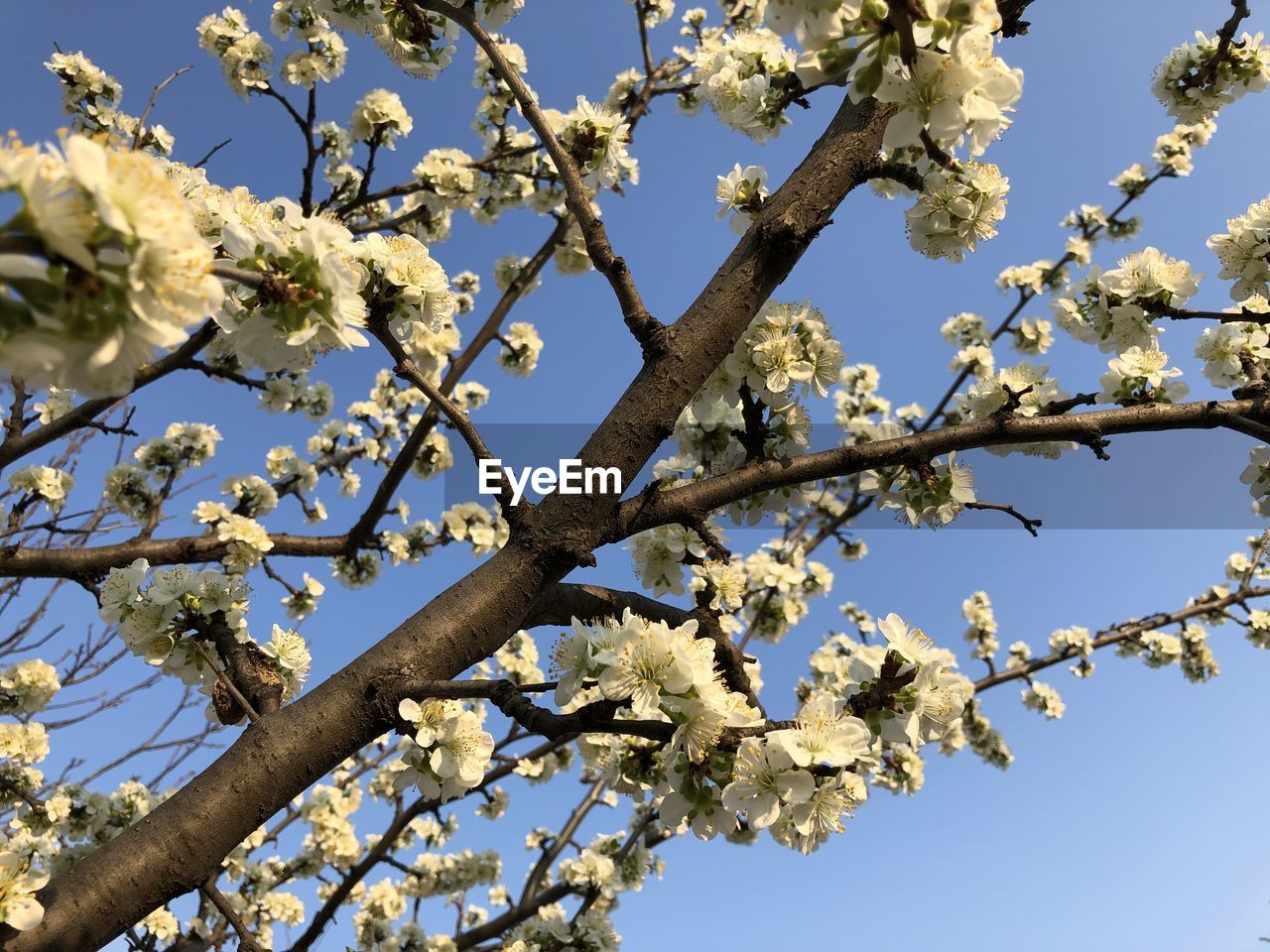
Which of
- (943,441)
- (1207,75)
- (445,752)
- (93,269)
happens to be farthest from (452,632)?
(1207,75)

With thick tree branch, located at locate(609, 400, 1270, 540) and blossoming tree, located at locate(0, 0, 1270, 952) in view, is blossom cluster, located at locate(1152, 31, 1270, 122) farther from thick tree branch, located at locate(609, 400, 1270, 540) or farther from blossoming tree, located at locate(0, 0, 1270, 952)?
thick tree branch, located at locate(609, 400, 1270, 540)

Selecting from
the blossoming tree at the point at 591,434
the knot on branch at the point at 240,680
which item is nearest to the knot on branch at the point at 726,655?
the blossoming tree at the point at 591,434

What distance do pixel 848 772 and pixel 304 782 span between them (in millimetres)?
1415

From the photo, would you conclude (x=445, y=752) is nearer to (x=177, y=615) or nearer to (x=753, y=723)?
(x=753, y=723)

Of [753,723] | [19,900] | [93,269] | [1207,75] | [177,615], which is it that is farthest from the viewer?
[1207,75]

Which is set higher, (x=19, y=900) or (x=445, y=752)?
(x=445, y=752)

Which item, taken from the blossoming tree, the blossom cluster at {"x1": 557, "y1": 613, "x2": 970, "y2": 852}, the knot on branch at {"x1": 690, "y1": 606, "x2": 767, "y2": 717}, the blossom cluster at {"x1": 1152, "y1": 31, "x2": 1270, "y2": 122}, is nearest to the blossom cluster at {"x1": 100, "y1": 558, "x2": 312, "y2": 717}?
the blossoming tree

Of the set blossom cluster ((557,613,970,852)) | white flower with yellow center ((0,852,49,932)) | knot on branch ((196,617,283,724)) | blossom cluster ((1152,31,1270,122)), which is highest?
blossom cluster ((1152,31,1270,122))

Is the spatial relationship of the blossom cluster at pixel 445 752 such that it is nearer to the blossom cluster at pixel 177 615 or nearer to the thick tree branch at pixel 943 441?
the blossom cluster at pixel 177 615

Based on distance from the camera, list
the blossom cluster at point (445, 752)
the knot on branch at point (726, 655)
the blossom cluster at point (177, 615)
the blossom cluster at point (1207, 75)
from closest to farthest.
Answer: the blossom cluster at point (445, 752) → the blossom cluster at point (177, 615) → the knot on branch at point (726, 655) → the blossom cluster at point (1207, 75)

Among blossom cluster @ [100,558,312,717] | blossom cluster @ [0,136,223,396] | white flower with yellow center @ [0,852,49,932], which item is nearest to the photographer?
blossom cluster @ [0,136,223,396]

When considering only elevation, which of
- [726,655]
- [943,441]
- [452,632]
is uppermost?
[943,441]

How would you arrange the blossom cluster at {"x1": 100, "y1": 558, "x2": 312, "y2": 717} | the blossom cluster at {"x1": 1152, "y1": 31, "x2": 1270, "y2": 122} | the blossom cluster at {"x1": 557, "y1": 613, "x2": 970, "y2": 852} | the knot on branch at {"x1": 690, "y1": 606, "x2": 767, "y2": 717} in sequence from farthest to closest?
the blossom cluster at {"x1": 1152, "y1": 31, "x2": 1270, "y2": 122} < the knot on branch at {"x1": 690, "y1": 606, "x2": 767, "y2": 717} < the blossom cluster at {"x1": 100, "y1": 558, "x2": 312, "y2": 717} < the blossom cluster at {"x1": 557, "y1": 613, "x2": 970, "y2": 852}

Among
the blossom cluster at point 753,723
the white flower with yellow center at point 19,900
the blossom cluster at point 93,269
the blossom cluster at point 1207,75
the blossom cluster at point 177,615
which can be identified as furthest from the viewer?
the blossom cluster at point 1207,75
